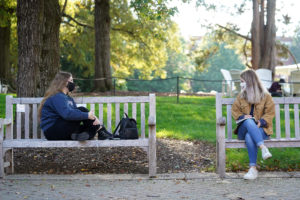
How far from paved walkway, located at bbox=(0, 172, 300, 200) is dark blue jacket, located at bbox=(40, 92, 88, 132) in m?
0.73

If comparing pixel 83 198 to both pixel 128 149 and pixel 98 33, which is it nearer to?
pixel 128 149

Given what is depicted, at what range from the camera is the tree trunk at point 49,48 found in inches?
299

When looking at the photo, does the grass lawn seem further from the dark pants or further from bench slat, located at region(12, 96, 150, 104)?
the dark pants

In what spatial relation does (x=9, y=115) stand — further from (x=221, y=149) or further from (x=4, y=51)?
(x=4, y=51)

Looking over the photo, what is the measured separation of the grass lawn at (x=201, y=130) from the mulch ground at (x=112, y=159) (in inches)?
16.3

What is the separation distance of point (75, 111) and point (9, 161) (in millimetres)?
1260

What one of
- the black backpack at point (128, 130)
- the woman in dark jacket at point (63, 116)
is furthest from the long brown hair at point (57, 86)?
the black backpack at point (128, 130)

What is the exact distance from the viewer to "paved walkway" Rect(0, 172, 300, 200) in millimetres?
4355

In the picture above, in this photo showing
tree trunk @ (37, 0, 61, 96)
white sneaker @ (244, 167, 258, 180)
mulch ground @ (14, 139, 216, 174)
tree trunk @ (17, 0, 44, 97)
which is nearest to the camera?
white sneaker @ (244, 167, 258, 180)

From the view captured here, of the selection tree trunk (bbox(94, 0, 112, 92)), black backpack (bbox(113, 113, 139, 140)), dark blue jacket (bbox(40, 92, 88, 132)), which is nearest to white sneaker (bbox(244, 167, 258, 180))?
black backpack (bbox(113, 113, 139, 140))

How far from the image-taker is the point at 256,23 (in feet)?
54.0

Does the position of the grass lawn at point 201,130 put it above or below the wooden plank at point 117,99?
below

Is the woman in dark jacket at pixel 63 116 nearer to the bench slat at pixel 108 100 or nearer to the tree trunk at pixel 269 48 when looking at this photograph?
the bench slat at pixel 108 100

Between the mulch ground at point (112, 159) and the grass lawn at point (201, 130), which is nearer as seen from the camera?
the mulch ground at point (112, 159)
